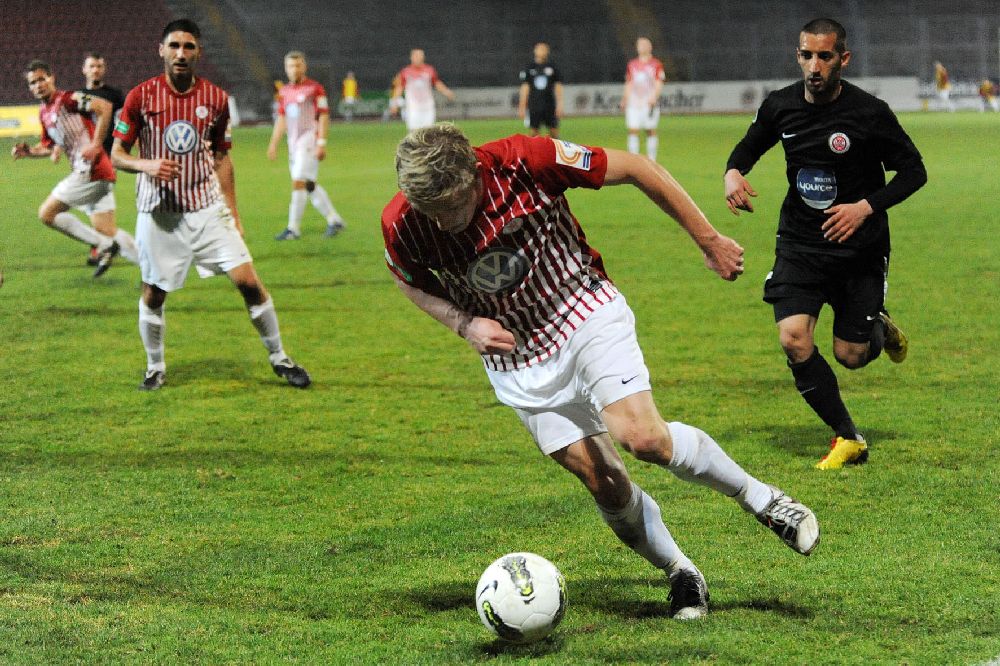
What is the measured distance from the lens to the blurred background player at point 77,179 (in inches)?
509

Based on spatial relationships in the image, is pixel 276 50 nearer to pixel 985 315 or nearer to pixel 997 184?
pixel 997 184

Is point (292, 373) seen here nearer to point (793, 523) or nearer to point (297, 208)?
point (793, 523)

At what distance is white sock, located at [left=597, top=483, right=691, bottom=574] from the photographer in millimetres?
4172

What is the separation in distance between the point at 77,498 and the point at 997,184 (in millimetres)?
17391

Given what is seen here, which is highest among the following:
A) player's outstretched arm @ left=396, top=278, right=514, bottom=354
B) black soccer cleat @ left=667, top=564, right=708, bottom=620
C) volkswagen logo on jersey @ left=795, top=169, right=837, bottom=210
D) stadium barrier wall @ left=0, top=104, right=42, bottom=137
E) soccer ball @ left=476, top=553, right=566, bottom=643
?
volkswagen logo on jersey @ left=795, top=169, right=837, bottom=210

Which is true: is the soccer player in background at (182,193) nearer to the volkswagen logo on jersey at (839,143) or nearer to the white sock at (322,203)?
the volkswagen logo on jersey at (839,143)

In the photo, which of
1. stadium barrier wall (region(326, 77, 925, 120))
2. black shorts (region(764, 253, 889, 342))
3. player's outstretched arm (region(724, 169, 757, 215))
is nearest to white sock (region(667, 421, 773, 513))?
player's outstretched arm (region(724, 169, 757, 215))

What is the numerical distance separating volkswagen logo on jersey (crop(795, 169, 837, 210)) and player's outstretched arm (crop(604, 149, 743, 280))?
2.25 metres

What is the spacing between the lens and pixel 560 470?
622 centimetres

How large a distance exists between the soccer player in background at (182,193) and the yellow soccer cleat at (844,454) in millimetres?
3796

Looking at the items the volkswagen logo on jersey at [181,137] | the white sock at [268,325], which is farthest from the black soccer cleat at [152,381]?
the volkswagen logo on jersey at [181,137]

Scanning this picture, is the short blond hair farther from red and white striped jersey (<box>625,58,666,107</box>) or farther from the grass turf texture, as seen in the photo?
red and white striped jersey (<box>625,58,666,107</box>)

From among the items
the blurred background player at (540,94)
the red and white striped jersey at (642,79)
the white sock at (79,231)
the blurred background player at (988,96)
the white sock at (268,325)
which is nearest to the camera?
the white sock at (268,325)

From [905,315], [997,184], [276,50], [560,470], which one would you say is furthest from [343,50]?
[560,470]
